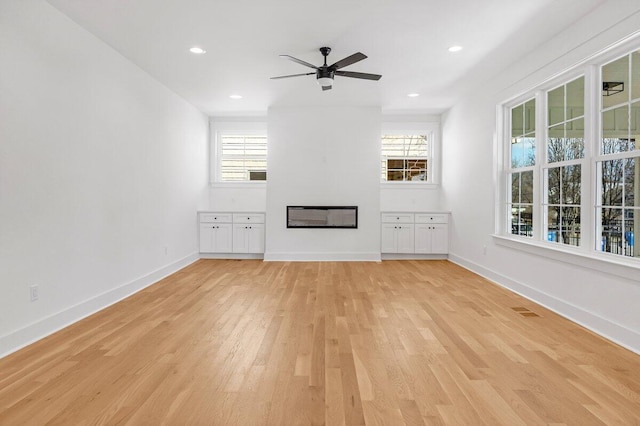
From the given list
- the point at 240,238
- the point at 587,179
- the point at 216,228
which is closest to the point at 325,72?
the point at 587,179

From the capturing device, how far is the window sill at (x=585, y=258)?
2641mm

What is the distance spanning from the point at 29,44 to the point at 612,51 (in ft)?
15.4

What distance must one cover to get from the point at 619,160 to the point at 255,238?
5.20 metres

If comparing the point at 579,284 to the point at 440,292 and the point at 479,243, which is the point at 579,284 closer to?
the point at 440,292

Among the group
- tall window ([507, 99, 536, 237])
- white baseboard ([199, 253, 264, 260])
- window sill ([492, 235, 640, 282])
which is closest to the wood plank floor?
window sill ([492, 235, 640, 282])

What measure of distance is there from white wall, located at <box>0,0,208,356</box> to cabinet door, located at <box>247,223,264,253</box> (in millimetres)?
1756

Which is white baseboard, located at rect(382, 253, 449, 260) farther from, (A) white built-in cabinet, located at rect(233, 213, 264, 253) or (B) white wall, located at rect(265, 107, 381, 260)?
(A) white built-in cabinet, located at rect(233, 213, 264, 253)

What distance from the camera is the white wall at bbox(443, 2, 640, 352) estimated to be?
8.96ft

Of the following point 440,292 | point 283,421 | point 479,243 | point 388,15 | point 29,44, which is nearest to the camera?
point 283,421

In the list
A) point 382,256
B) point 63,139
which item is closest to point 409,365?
point 63,139

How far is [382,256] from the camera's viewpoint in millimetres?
6516

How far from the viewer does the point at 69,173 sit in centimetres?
310

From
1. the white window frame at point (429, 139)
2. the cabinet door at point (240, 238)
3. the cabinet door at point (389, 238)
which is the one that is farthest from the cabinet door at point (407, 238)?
the cabinet door at point (240, 238)

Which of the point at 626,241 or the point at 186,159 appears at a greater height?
the point at 186,159
